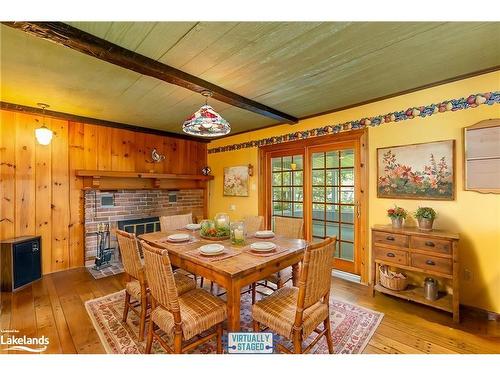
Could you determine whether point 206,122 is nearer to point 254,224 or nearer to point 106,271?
point 254,224

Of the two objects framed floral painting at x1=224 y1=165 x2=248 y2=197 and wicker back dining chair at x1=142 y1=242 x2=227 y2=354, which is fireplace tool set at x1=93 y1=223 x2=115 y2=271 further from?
wicker back dining chair at x1=142 y1=242 x2=227 y2=354

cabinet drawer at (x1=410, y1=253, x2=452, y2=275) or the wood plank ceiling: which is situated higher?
the wood plank ceiling

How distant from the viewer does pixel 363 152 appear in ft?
9.53

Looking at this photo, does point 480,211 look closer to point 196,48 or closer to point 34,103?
point 196,48

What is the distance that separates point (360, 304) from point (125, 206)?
147 inches

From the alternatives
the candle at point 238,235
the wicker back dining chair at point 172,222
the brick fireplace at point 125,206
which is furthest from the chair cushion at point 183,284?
the brick fireplace at point 125,206

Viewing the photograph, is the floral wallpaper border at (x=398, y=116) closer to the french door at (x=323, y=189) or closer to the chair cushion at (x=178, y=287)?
the french door at (x=323, y=189)

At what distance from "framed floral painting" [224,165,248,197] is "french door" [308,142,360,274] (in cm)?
134

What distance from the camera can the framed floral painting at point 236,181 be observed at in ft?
14.4

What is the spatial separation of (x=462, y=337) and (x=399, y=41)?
2.34 meters

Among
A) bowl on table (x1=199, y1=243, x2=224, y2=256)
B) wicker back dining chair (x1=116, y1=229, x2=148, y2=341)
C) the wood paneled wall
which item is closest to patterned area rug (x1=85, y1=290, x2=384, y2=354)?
wicker back dining chair (x1=116, y1=229, x2=148, y2=341)

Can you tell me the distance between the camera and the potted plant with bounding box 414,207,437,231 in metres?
2.27

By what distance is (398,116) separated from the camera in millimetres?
2625
